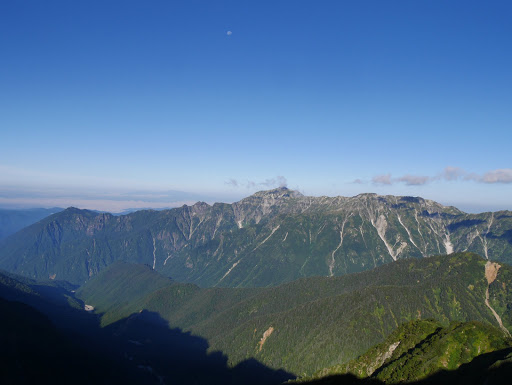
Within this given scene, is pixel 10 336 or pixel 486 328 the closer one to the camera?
pixel 486 328

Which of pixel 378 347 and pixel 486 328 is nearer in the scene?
pixel 486 328

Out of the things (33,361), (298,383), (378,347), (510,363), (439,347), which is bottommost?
(298,383)

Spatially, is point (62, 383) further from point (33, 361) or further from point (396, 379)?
point (396, 379)

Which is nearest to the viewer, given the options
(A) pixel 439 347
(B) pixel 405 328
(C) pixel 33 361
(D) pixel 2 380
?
(A) pixel 439 347

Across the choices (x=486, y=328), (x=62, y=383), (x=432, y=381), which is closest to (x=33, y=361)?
(x=62, y=383)

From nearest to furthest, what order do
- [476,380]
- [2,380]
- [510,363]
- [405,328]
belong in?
[510,363]
[476,380]
[2,380]
[405,328]

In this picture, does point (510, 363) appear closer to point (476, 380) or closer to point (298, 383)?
point (476, 380)

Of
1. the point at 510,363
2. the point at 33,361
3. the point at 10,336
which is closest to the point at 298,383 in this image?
the point at 510,363

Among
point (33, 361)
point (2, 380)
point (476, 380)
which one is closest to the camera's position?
point (476, 380)

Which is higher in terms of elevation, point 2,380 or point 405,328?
point 405,328
